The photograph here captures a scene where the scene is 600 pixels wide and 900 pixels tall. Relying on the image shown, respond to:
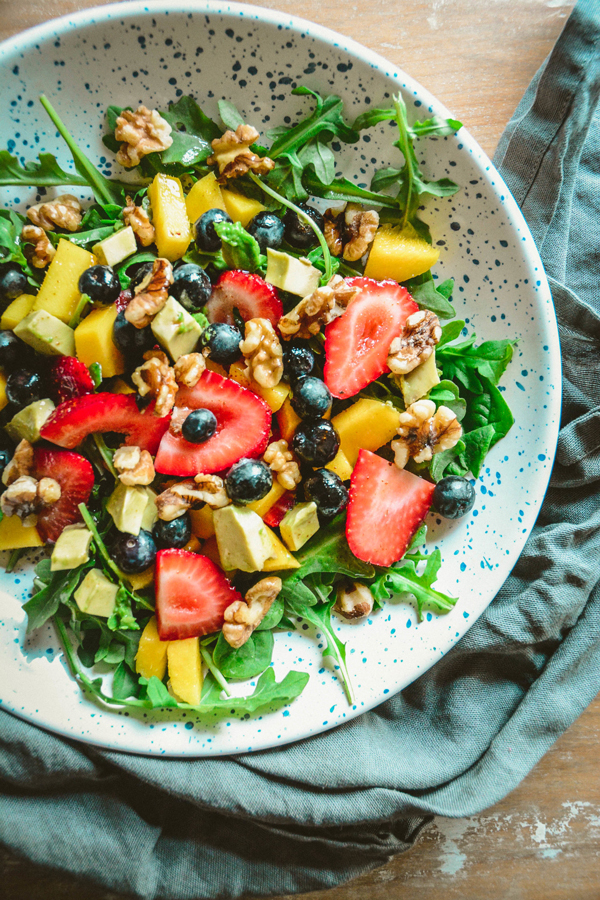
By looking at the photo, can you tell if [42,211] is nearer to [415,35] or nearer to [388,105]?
[388,105]

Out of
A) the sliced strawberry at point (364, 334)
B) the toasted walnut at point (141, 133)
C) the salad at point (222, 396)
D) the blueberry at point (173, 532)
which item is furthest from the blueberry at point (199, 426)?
the toasted walnut at point (141, 133)

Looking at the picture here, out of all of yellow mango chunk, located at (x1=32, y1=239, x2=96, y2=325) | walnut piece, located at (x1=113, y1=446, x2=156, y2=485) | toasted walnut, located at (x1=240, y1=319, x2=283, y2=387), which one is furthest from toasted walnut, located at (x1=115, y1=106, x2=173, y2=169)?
walnut piece, located at (x1=113, y1=446, x2=156, y2=485)

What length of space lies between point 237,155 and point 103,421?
766 millimetres

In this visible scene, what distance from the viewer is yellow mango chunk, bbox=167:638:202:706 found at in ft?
5.18

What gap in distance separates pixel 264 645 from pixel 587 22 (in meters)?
1.94

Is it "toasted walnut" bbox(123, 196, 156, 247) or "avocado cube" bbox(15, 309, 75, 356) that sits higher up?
"toasted walnut" bbox(123, 196, 156, 247)

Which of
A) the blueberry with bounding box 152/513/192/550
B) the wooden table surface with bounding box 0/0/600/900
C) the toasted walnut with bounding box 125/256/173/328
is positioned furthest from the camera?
the wooden table surface with bounding box 0/0/600/900

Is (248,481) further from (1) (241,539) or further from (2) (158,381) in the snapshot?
(2) (158,381)

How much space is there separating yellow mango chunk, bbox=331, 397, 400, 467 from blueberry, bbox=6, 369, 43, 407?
776 millimetres

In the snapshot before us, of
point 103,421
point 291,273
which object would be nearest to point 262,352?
point 291,273

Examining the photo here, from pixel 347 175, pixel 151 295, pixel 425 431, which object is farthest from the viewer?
pixel 347 175

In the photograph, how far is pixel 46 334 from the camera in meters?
1.50

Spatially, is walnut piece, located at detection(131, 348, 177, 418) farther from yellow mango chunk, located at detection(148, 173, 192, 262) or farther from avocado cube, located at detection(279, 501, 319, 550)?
avocado cube, located at detection(279, 501, 319, 550)

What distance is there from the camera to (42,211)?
5.10 ft
